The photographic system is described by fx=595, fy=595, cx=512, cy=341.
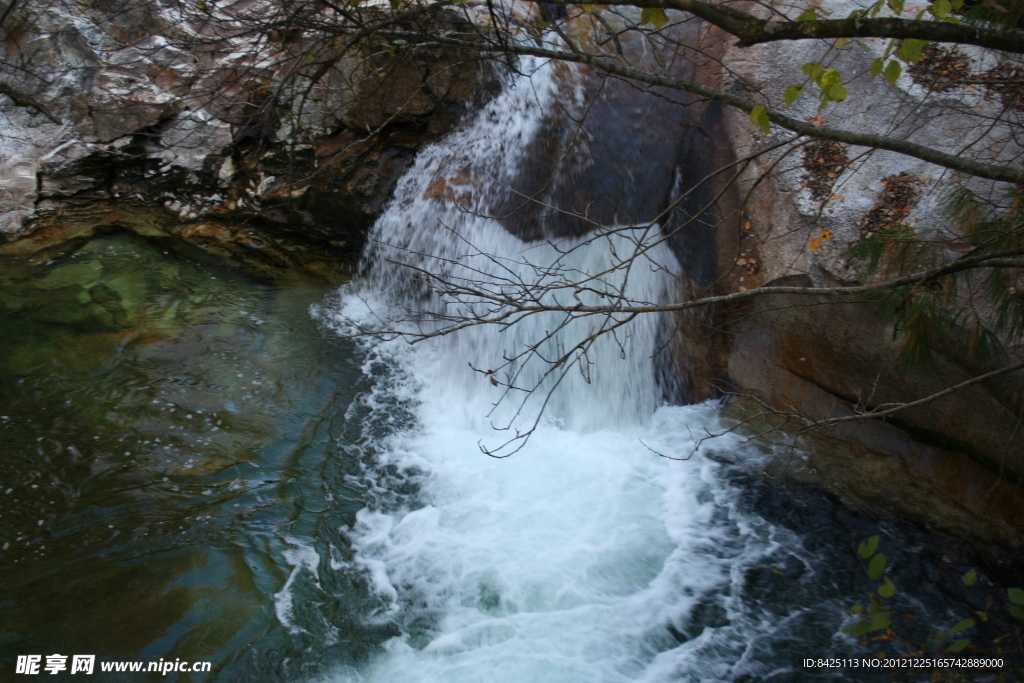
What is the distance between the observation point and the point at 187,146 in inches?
225

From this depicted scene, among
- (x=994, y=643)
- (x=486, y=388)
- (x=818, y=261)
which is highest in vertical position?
(x=818, y=261)

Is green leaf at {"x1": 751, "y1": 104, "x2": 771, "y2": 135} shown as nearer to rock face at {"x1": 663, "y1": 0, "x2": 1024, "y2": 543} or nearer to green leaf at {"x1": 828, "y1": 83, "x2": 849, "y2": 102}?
green leaf at {"x1": 828, "y1": 83, "x2": 849, "y2": 102}

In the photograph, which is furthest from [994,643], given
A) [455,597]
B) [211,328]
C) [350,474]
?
[211,328]

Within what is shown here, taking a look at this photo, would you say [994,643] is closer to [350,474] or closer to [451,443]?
[451,443]

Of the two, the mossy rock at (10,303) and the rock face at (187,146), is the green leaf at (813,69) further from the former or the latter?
the mossy rock at (10,303)

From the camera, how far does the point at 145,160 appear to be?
570cm

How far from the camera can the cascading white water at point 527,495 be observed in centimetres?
322

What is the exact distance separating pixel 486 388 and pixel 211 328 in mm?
2322

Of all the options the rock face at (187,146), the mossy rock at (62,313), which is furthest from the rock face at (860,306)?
the mossy rock at (62,313)

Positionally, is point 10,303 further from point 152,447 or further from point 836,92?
point 836,92

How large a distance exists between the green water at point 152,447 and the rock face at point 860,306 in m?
3.29

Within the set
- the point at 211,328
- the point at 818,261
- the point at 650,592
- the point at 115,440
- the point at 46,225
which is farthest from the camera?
the point at 46,225

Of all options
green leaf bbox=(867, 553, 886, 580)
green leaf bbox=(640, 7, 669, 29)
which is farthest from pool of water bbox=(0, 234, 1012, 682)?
green leaf bbox=(640, 7, 669, 29)

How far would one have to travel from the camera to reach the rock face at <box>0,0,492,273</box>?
5.52m
